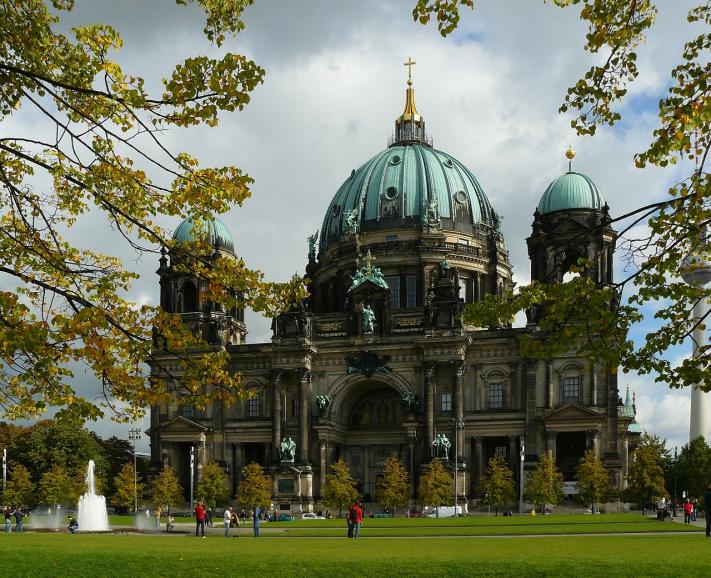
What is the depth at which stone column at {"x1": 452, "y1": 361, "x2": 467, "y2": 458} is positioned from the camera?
89875 mm

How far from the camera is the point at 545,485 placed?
82.8 metres

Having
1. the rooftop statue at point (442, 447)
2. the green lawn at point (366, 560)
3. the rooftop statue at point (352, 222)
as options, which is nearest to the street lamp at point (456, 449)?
the rooftop statue at point (442, 447)

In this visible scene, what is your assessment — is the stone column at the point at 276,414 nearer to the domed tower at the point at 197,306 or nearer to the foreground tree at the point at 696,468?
the domed tower at the point at 197,306

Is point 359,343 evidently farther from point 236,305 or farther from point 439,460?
point 236,305

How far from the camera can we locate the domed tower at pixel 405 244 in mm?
96812

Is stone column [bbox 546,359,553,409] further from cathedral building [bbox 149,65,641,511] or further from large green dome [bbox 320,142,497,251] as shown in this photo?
large green dome [bbox 320,142,497,251]

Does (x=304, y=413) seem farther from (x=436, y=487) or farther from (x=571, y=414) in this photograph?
(x=571, y=414)

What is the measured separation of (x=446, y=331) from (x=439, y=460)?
11.8 metres

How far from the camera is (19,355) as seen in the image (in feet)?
55.6

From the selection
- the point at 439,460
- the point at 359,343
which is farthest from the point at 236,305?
the point at 359,343

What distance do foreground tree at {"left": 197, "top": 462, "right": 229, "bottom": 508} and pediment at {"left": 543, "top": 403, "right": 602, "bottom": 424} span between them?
2923cm

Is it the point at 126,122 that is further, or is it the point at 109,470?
the point at 109,470

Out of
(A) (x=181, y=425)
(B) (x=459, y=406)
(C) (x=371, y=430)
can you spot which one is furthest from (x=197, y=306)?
(B) (x=459, y=406)

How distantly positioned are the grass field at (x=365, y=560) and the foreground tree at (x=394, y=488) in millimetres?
52088
